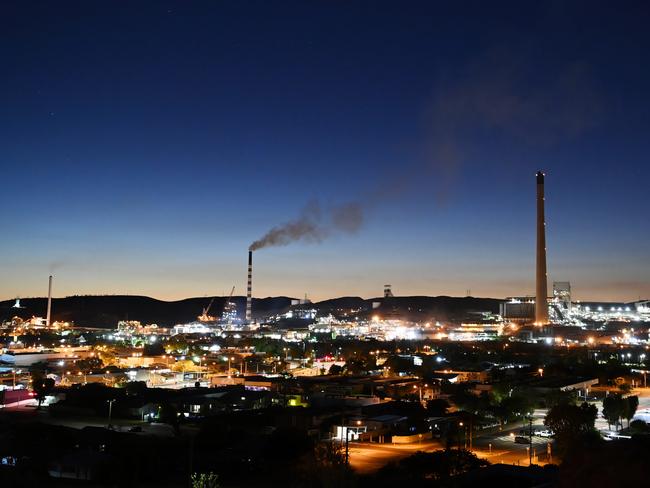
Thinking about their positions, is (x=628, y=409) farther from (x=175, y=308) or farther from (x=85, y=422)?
(x=175, y=308)

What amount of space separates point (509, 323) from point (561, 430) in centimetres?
4403

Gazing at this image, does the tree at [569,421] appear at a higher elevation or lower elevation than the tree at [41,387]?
higher

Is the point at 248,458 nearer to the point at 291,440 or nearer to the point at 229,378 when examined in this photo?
the point at 291,440

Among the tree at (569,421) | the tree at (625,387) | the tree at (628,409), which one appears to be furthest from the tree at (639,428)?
the tree at (625,387)

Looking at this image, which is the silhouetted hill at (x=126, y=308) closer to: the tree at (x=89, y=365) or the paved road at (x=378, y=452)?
the tree at (x=89, y=365)

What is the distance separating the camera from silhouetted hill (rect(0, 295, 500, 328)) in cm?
9138

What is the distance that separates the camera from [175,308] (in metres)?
116

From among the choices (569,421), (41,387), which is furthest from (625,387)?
(41,387)

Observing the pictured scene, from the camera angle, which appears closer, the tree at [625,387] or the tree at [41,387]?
the tree at [41,387]

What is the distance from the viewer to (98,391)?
15.9 meters

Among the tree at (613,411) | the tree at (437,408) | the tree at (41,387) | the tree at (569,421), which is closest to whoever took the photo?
the tree at (569,421)

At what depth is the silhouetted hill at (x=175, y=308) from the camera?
300 feet

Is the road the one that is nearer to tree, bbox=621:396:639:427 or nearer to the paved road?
the paved road

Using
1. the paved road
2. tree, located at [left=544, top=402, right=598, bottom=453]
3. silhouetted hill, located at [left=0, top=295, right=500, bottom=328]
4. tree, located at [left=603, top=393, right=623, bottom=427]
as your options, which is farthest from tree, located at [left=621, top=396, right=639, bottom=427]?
Result: silhouetted hill, located at [left=0, top=295, right=500, bottom=328]
